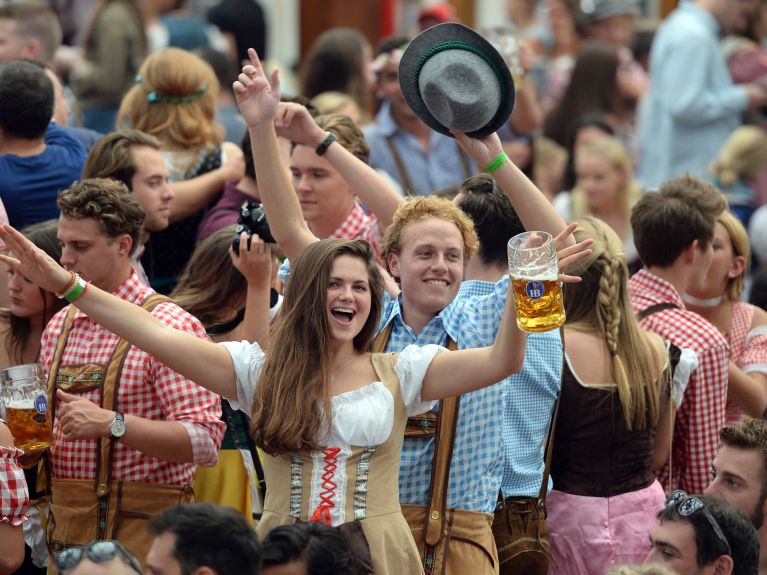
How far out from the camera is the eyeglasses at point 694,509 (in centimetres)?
404

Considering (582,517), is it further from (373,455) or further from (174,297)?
(174,297)

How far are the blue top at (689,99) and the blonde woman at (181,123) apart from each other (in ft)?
12.3

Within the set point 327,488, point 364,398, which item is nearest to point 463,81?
point 364,398

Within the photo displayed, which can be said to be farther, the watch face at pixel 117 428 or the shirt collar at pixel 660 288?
the shirt collar at pixel 660 288

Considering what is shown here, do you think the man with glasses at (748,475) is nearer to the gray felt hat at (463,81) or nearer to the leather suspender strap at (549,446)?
the leather suspender strap at (549,446)

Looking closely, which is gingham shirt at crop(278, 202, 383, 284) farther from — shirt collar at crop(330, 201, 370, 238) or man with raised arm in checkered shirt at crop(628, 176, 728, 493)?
man with raised arm in checkered shirt at crop(628, 176, 728, 493)

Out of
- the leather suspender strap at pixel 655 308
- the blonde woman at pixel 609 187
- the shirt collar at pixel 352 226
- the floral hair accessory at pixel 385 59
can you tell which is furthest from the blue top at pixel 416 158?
the leather suspender strap at pixel 655 308

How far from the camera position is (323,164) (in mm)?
5379

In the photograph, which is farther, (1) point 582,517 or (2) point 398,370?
(1) point 582,517

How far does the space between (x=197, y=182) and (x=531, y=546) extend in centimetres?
239

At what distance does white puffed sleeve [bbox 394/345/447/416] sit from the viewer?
3.85 meters

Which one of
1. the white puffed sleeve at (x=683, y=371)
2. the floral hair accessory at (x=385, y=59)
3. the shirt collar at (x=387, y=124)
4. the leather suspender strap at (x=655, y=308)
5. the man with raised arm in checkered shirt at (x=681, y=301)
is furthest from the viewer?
the floral hair accessory at (x=385, y=59)

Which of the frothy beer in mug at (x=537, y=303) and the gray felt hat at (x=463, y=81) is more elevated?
the gray felt hat at (x=463, y=81)

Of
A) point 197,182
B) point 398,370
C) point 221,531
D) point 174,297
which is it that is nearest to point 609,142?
point 197,182
